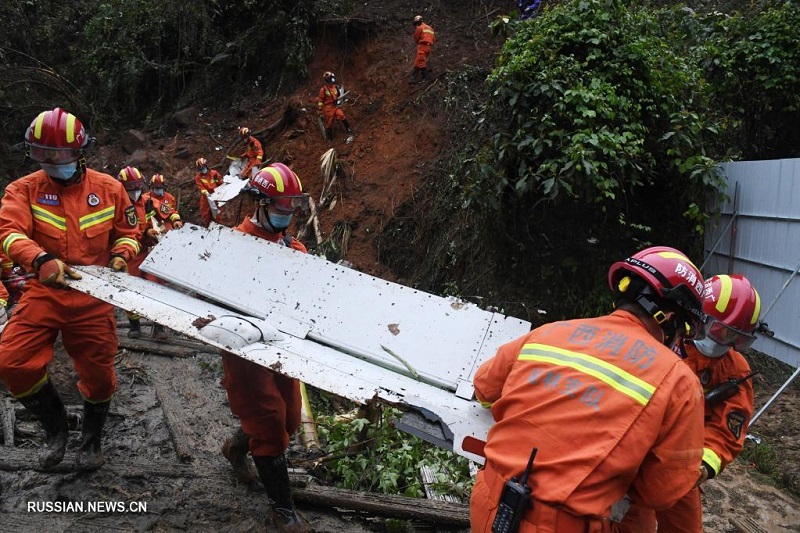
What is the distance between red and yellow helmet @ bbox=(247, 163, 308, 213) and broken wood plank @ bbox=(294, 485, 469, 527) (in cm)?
174

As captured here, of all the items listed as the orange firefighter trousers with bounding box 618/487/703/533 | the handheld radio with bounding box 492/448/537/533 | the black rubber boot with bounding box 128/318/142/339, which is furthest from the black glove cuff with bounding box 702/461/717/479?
the black rubber boot with bounding box 128/318/142/339

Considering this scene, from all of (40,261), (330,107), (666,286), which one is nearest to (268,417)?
(40,261)

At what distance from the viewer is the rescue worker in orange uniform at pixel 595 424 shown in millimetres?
1804

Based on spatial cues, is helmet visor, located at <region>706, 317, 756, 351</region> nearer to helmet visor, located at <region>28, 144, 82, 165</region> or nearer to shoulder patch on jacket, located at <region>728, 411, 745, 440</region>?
shoulder patch on jacket, located at <region>728, 411, 745, 440</region>

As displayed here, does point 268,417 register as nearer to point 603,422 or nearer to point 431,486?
point 431,486

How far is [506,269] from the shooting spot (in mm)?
7062

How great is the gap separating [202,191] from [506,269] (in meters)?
6.78

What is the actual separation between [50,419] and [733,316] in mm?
3838

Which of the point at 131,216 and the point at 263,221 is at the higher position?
the point at 263,221

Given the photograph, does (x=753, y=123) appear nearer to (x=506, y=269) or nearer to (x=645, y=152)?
(x=645, y=152)

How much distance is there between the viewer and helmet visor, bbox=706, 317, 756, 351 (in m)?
2.88

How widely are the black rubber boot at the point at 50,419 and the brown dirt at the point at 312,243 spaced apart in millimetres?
145

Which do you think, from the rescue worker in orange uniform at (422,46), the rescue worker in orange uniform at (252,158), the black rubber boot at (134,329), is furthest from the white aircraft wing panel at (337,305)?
the rescue worker in orange uniform at (422,46)

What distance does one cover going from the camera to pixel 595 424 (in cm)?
181
